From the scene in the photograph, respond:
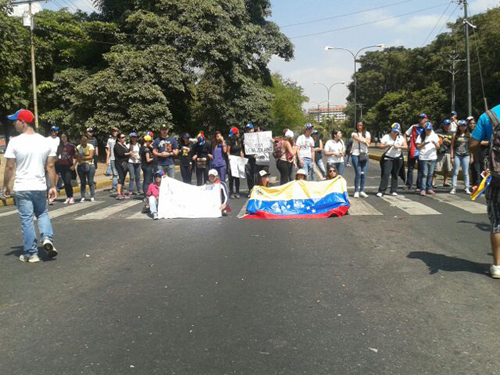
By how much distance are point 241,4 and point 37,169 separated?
88.3ft

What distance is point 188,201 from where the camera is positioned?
976cm

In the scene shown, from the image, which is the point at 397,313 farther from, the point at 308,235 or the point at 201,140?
the point at 201,140

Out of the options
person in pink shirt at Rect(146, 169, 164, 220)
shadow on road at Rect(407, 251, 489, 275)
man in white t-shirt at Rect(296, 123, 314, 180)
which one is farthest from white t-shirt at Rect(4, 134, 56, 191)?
man in white t-shirt at Rect(296, 123, 314, 180)

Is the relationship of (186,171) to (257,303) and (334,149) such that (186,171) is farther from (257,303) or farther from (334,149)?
(257,303)

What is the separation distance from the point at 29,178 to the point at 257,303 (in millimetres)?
3399

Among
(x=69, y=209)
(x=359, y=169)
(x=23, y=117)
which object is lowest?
(x=69, y=209)

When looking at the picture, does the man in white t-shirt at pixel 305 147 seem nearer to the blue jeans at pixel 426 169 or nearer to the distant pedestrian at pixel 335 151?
the distant pedestrian at pixel 335 151

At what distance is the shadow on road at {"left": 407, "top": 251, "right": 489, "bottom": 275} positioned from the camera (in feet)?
17.6

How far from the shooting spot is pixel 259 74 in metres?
34.8

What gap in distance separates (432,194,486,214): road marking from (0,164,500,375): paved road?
5.57ft

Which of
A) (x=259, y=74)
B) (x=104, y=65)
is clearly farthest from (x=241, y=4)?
(x=104, y=65)

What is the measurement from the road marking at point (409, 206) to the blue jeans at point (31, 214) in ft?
20.9

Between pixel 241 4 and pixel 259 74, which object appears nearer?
pixel 241 4

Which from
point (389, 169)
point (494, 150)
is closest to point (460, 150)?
point (389, 169)
